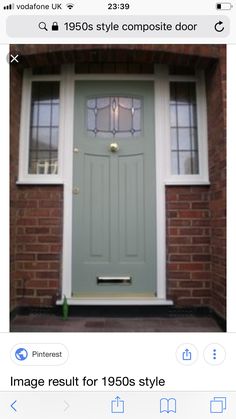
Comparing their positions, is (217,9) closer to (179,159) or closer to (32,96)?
(179,159)

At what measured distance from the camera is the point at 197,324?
6.57ft

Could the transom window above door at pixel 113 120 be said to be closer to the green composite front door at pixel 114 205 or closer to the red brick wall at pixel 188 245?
the green composite front door at pixel 114 205

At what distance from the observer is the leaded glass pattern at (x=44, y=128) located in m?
2.35

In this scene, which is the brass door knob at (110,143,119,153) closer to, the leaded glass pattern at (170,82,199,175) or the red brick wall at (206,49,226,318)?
the leaded glass pattern at (170,82,199,175)

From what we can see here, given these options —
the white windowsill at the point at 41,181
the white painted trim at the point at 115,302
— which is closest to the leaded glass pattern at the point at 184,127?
the white windowsill at the point at 41,181

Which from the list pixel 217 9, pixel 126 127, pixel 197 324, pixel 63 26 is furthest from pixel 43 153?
pixel 197 324

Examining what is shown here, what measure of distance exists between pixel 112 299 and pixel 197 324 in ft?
2.23

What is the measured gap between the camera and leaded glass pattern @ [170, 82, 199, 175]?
234 cm

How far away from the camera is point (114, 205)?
2.31 m

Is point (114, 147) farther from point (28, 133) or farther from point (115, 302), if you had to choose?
point (115, 302)

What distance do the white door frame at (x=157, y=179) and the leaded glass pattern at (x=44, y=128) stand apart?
0.35 feet

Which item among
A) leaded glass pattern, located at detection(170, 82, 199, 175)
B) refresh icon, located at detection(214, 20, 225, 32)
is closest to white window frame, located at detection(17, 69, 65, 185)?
leaded glass pattern, located at detection(170, 82, 199, 175)

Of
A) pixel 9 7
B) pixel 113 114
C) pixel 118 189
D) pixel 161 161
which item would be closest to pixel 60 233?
pixel 118 189

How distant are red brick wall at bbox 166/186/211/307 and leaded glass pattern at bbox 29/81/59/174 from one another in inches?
42.7
